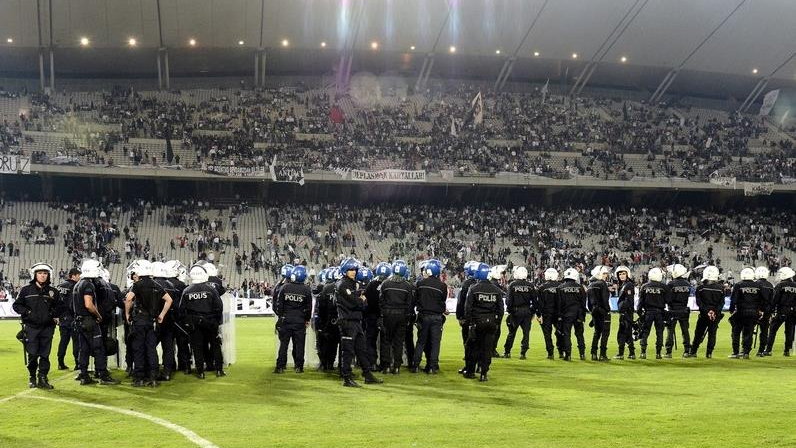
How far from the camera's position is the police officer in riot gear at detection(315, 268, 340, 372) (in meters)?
14.6

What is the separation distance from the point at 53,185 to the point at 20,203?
245cm

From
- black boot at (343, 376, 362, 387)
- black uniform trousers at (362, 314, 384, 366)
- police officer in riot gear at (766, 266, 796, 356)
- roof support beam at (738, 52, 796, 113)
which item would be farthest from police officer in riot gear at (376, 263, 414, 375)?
roof support beam at (738, 52, 796, 113)

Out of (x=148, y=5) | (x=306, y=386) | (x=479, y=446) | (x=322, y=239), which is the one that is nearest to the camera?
(x=479, y=446)

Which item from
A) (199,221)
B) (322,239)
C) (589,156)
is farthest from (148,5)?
(589,156)

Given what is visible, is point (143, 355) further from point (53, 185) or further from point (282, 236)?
point (53, 185)

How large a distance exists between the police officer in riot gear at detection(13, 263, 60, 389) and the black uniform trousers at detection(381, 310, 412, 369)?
515cm

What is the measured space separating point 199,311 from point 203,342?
65 cm

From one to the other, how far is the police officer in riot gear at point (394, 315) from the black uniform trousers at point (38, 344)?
5161 millimetres

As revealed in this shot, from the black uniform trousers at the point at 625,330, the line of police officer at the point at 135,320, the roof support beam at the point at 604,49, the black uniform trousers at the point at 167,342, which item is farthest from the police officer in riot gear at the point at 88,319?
the roof support beam at the point at 604,49

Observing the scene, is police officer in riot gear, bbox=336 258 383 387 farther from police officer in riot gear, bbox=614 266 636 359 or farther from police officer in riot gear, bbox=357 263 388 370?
police officer in riot gear, bbox=614 266 636 359

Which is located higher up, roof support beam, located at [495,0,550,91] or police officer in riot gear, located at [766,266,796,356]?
roof support beam, located at [495,0,550,91]

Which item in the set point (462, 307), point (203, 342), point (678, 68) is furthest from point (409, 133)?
point (203, 342)

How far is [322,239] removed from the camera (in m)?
46.4

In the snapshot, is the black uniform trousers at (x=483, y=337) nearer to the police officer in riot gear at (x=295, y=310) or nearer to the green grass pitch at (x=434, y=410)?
the green grass pitch at (x=434, y=410)
